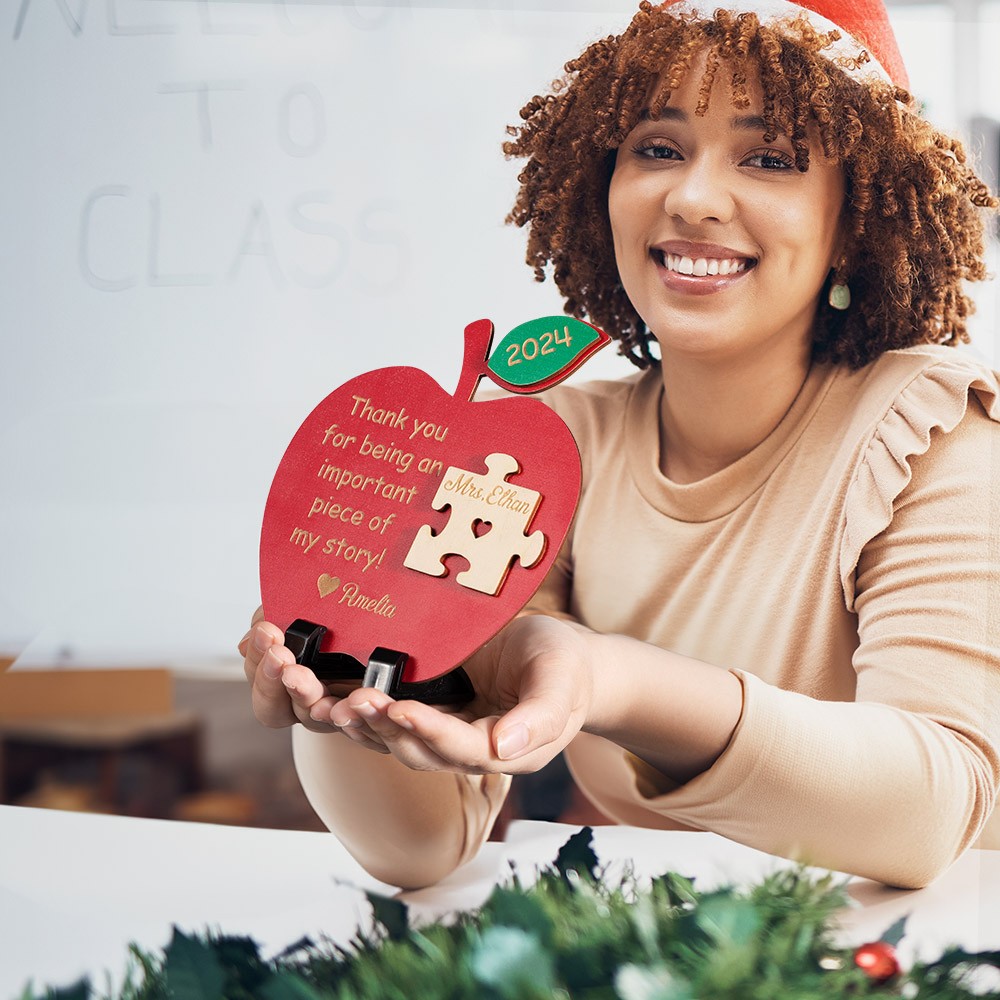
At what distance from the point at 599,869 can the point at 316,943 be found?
0.19 m

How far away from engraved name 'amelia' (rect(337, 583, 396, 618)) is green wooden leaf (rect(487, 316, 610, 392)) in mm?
143

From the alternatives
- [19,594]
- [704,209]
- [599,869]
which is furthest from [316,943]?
[704,209]

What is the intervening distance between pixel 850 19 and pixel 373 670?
0.51 metres

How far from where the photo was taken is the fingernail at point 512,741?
56 cm

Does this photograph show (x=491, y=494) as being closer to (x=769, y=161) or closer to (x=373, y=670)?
(x=373, y=670)

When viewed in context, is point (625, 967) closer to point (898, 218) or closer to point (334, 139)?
point (898, 218)

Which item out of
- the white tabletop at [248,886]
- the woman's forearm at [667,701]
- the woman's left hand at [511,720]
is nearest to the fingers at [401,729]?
the woman's left hand at [511,720]

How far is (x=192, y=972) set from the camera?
70 cm

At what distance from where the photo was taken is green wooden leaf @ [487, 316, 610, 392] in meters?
0.65

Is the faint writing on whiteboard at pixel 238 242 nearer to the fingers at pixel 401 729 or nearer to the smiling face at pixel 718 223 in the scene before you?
the smiling face at pixel 718 223

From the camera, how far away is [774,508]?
2.64 feet

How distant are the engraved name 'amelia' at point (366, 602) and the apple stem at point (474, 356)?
128 millimetres

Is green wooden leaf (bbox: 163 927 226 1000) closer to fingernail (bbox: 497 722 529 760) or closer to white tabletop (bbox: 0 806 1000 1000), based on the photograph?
white tabletop (bbox: 0 806 1000 1000)

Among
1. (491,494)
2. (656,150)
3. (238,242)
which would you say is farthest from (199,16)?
(491,494)
